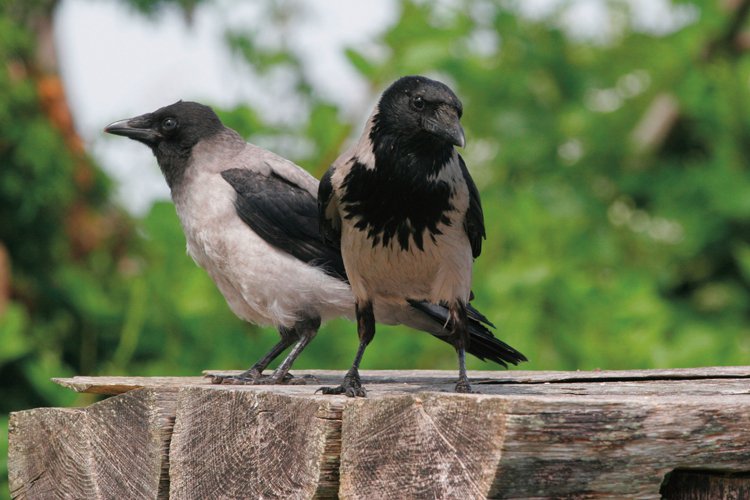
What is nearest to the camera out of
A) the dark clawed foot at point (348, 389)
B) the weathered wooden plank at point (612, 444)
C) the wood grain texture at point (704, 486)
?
the weathered wooden plank at point (612, 444)

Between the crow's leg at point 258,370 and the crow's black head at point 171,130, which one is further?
the crow's black head at point 171,130

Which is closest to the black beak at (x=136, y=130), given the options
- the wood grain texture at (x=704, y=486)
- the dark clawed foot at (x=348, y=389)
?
the dark clawed foot at (x=348, y=389)

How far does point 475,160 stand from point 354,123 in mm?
1209

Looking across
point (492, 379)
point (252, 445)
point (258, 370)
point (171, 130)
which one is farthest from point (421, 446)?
point (171, 130)

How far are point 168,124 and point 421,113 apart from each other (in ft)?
5.52

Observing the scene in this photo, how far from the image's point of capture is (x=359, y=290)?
3510 millimetres

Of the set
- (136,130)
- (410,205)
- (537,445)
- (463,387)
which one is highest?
(136,130)

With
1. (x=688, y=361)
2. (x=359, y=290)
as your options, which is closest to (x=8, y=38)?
(x=359, y=290)

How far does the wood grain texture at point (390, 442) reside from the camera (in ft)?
6.84

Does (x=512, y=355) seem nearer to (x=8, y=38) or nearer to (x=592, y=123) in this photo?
(x=8, y=38)

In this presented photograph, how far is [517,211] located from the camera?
280 inches

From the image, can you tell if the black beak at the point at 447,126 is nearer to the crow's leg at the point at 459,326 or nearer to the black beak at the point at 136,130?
the crow's leg at the point at 459,326

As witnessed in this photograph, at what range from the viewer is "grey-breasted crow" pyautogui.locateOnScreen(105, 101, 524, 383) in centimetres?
421

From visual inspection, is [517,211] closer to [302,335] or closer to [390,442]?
[302,335]
